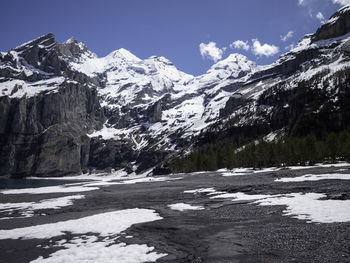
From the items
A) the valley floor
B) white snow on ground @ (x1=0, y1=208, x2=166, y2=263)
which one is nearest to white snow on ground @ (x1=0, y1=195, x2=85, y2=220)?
the valley floor

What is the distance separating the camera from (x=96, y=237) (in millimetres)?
18531

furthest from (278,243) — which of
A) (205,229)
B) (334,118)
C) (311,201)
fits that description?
(334,118)

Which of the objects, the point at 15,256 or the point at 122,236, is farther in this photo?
the point at 122,236

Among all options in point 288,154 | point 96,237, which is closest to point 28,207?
point 96,237

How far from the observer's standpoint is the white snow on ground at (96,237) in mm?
14172

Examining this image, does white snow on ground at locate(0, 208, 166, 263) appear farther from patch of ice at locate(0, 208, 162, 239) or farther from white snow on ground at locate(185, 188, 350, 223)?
white snow on ground at locate(185, 188, 350, 223)

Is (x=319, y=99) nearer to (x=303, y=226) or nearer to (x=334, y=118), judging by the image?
(x=334, y=118)

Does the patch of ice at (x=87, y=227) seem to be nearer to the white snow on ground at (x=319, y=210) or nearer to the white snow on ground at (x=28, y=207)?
the white snow on ground at (x=28, y=207)

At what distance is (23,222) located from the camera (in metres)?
26.3

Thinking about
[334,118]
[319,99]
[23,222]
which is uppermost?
[319,99]

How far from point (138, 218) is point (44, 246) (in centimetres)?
940

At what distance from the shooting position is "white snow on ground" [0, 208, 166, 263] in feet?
46.5

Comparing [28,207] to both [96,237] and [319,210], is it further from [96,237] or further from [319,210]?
[319,210]

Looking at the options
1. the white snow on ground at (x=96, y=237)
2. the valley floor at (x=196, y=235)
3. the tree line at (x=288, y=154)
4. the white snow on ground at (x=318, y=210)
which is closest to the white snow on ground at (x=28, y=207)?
the valley floor at (x=196, y=235)
